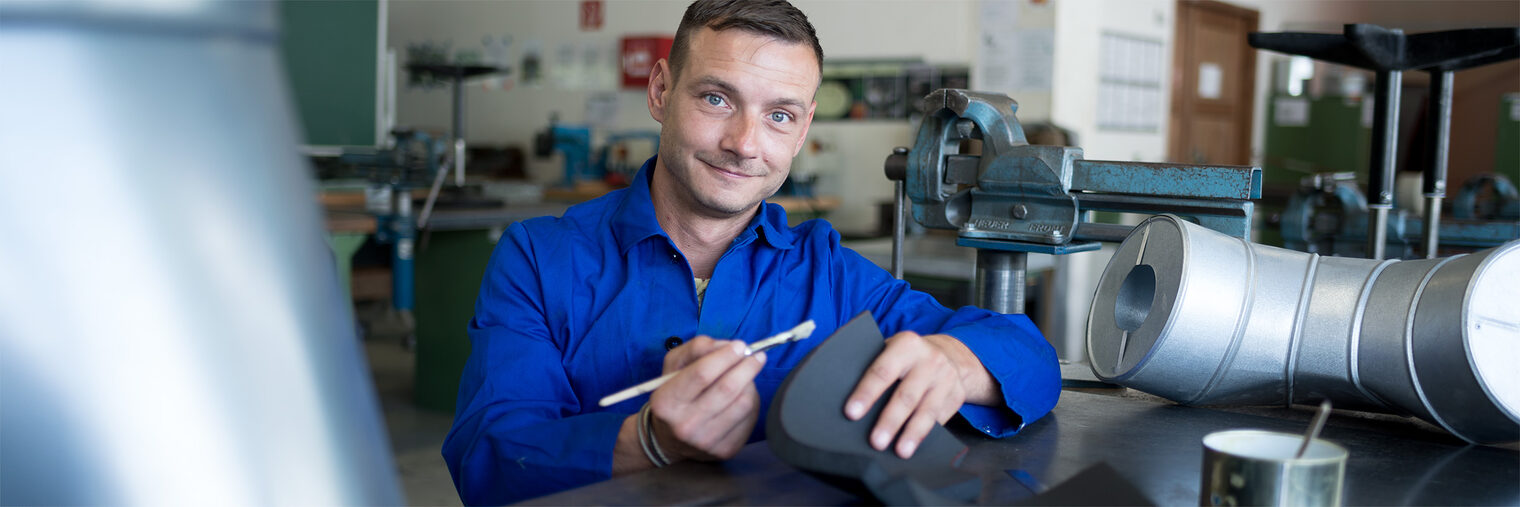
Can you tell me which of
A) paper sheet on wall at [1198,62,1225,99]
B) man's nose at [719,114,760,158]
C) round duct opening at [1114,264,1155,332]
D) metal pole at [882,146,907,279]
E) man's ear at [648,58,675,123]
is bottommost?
round duct opening at [1114,264,1155,332]

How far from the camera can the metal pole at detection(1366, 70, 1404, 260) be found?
1.68 m

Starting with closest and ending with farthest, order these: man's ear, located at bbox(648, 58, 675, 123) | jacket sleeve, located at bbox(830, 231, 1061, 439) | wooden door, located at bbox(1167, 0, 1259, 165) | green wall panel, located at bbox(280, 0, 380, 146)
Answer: jacket sleeve, located at bbox(830, 231, 1061, 439) < man's ear, located at bbox(648, 58, 675, 123) < green wall panel, located at bbox(280, 0, 380, 146) < wooden door, located at bbox(1167, 0, 1259, 165)

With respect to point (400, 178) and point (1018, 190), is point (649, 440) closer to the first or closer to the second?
point (1018, 190)

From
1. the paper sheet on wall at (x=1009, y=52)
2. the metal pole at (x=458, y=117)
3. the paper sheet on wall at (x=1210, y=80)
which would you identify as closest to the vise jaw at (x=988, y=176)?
the metal pole at (x=458, y=117)

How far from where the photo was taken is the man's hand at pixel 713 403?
846 mm

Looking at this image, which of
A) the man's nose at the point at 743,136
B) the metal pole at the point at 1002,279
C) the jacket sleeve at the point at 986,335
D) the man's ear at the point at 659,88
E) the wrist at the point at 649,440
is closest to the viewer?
the wrist at the point at 649,440

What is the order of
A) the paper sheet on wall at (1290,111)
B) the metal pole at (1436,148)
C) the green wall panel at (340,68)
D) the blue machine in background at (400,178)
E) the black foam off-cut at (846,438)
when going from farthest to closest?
the paper sheet on wall at (1290,111) → the green wall panel at (340,68) → the blue machine in background at (400,178) → the metal pole at (1436,148) → the black foam off-cut at (846,438)

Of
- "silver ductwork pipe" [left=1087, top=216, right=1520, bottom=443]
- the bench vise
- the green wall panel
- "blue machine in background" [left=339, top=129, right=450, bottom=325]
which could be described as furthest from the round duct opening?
the green wall panel

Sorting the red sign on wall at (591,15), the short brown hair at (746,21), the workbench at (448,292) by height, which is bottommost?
the workbench at (448,292)

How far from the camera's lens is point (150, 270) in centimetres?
26

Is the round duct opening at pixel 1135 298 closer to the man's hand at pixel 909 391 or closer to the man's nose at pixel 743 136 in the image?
the man's hand at pixel 909 391

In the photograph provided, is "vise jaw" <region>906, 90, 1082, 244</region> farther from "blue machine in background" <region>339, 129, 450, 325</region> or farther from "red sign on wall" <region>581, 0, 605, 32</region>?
"red sign on wall" <region>581, 0, 605, 32</region>

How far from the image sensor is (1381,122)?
169 cm

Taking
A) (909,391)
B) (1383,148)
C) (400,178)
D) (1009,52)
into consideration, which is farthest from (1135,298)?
(1009,52)
